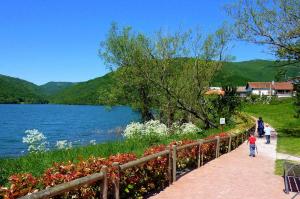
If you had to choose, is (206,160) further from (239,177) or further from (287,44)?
(287,44)

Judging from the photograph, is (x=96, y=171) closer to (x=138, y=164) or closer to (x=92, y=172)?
(x=92, y=172)

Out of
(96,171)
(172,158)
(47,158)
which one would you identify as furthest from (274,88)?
(96,171)

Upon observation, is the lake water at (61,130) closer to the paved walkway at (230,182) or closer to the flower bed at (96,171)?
the paved walkway at (230,182)

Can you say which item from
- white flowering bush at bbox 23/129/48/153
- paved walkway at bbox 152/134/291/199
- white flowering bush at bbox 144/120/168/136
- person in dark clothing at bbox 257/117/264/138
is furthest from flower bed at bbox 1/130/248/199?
person in dark clothing at bbox 257/117/264/138

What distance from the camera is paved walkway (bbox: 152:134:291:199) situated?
38.2 feet

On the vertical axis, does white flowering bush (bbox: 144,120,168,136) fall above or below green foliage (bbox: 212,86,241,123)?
below

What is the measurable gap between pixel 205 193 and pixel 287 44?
21394mm

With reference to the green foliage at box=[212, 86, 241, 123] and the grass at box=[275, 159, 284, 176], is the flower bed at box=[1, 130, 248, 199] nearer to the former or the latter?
the grass at box=[275, 159, 284, 176]

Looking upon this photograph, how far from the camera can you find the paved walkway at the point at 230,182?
11656 millimetres

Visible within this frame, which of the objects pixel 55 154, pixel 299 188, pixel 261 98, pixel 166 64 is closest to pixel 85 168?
pixel 55 154

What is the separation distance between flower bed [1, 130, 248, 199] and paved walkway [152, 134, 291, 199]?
473mm

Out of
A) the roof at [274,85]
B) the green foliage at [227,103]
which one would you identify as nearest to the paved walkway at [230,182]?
the green foliage at [227,103]

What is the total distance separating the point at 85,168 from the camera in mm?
9633

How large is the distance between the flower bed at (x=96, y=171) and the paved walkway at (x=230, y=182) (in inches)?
18.6
